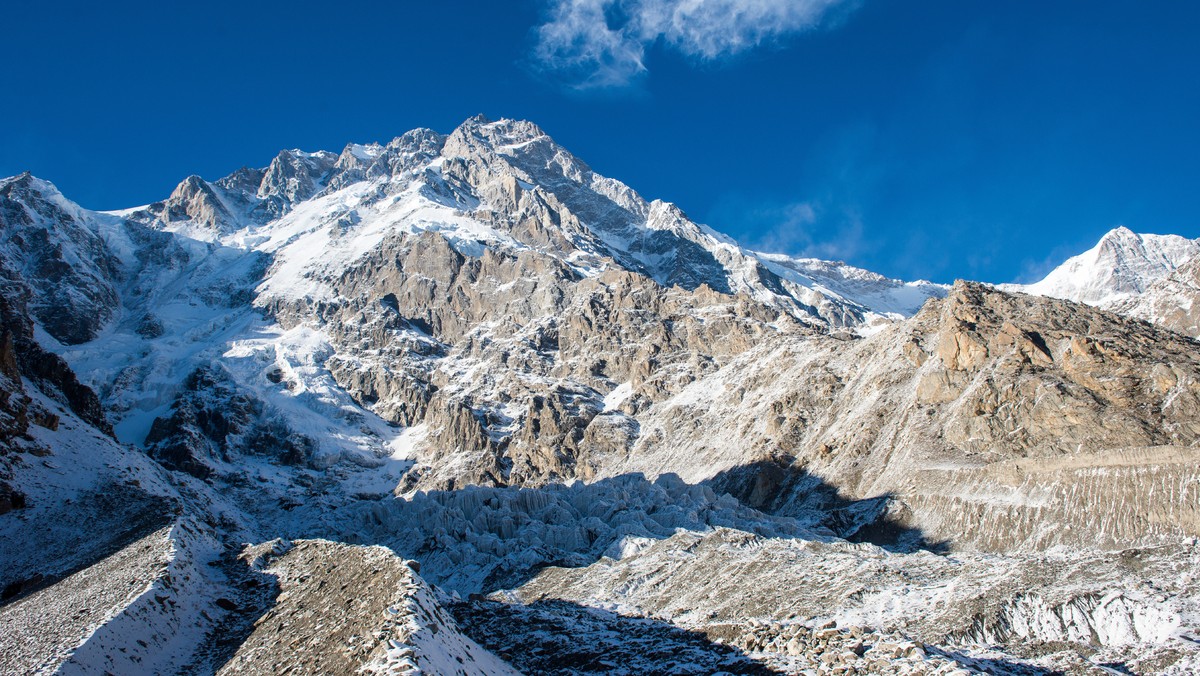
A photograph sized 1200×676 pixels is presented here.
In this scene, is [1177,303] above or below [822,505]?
above

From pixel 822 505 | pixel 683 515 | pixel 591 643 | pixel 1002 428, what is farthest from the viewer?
pixel 822 505

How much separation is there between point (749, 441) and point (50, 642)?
85.3 m

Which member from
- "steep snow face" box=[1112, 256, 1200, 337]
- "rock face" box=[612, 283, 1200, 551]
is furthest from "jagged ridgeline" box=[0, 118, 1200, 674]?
"steep snow face" box=[1112, 256, 1200, 337]

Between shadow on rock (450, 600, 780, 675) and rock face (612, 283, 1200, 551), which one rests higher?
rock face (612, 283, 1200, 551)

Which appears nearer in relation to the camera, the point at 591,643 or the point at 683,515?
the point at 591,643

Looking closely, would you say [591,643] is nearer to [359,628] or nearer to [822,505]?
[359,628]

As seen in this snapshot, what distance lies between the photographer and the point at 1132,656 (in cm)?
2289

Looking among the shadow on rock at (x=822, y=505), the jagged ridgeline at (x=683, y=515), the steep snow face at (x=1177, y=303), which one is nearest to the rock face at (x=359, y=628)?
the jagged ridgeline at (x=683, y=515)

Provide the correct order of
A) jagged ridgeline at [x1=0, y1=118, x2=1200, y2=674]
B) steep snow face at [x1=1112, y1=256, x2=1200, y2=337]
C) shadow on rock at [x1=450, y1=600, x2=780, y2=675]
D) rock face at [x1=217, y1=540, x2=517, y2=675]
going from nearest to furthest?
1. rock face at [x1=217, y1=540, x2=517, y2=675]
2. jagged ridgeline at [x1=0, y1=118, x2=1200, y2=674]
3. shadow on rock at [x1=450, y1=600, x2=780, y2=675]
4. steep snow face at [x1=1112, y1=256, x2=1200, y2=337]

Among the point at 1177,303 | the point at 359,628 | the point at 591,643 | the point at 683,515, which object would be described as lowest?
the point at 591,643

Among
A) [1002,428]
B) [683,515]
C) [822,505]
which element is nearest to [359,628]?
[683,515]

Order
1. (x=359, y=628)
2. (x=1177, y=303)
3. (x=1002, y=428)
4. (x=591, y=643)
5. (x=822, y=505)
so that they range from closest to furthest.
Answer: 1. (x=359, y=628)
2. (x=591, y=643)
3. (x=1002, y=428)
4. (x=822, y=505)
5. (x=1177, y=303)

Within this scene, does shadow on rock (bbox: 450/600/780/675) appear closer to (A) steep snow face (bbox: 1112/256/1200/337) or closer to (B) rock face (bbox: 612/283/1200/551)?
(B) rock face (bbox: 612/283/1200/551)

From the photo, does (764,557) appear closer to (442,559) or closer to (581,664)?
(581,664)
